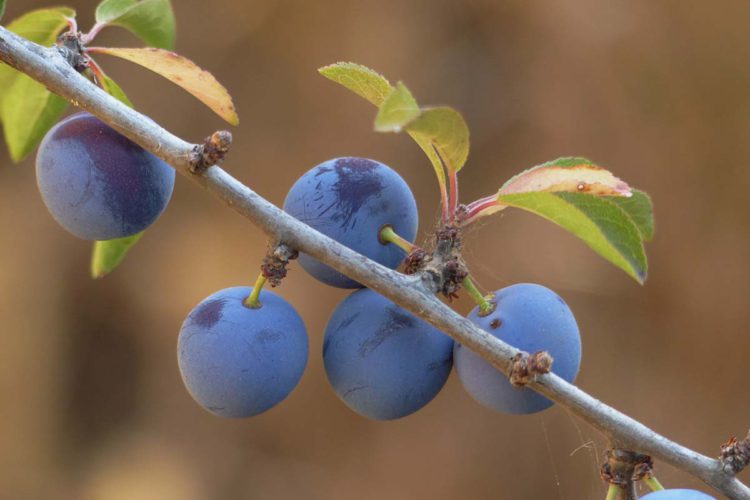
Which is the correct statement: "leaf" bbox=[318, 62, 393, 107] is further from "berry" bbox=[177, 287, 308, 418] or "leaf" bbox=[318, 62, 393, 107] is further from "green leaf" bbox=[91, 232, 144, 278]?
"green leaf" bbox=[91, 232, 144, 278]

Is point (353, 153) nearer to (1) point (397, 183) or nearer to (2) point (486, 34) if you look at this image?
(2) point (486, 34)

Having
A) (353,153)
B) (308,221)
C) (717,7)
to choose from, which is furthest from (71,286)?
(717,7)

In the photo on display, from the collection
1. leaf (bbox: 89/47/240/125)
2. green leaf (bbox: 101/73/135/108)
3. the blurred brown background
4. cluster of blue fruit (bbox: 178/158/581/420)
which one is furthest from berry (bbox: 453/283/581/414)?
the blurred brown background

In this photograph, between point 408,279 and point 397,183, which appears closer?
point 408,279

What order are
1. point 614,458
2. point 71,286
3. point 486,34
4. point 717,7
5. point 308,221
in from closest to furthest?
1. point 614,458
2. point 308,221
3. point 717,7
4. point 486,34
5. point 71,286

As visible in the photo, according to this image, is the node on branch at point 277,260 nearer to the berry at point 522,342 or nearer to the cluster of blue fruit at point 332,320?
the cluster of blue fruit at point 332,320

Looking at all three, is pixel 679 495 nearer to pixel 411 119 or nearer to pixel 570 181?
pixel 570 181

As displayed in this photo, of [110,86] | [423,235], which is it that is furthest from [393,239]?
[423,235]
